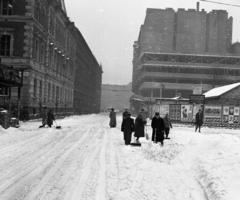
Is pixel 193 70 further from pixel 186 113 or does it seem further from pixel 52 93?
pixel 52 93

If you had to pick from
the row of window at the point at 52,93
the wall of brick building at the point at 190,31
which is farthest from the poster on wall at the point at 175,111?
the wall of brick building at the point at 190,31

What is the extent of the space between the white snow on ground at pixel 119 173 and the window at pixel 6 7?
19.8m

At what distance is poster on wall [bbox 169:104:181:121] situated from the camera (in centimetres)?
2836

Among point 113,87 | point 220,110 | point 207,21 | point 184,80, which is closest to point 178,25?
point 207,21

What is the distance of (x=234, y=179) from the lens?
6164mm

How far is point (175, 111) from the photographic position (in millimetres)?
28641

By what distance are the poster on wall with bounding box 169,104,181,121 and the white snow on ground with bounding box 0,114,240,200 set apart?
17829 mm

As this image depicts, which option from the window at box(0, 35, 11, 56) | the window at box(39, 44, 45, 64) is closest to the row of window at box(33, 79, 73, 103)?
the window at box(39, 44, 45, 64)

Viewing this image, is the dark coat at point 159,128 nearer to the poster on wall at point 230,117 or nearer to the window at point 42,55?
the poster on wall at point 230,117

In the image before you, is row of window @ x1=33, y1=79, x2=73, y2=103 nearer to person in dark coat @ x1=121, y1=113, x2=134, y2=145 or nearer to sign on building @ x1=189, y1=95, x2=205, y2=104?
sign on building @ x1=189, y1=95, x2=205, y2=104

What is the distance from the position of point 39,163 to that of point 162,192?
403cm

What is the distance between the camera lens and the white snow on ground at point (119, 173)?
18.2ft

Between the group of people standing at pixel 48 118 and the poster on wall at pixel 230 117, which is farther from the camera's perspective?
the poster on wall at pixel 230 117

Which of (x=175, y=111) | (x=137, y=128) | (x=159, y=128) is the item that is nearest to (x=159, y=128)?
(x=159, y=128)
